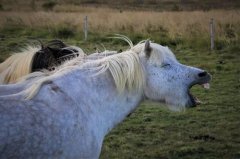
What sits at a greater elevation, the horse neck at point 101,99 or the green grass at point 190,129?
the horse neck at point 101,99

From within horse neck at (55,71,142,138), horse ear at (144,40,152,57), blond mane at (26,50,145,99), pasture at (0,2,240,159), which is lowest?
pasture at (0,2,240,159)

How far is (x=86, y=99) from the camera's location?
3.05 metres

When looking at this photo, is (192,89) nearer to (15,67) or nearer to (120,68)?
(15,67)

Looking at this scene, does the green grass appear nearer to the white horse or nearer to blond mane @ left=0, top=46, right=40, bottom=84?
the white horse

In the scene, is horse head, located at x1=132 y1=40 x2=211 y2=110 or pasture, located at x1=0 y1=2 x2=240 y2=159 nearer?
horse head, located at x1=132 y1=40 x2=211 y2=110

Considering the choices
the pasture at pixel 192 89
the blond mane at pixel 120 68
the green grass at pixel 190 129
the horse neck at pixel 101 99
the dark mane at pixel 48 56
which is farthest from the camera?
the pasture at pixel 192 89

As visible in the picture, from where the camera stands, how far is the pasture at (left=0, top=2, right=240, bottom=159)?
6.18 m

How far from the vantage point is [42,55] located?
4512mm

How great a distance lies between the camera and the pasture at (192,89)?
6184 millimetres

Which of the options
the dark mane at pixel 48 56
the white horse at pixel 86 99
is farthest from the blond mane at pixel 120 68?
the dark mane at pixel 48 56

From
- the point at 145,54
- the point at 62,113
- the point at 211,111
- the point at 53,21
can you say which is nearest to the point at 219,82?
the point at 211,111

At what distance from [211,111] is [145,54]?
5.09 m

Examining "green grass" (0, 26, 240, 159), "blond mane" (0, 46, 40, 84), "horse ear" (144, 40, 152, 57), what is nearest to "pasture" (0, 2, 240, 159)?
"green grass" (0, 26, 240, 159)

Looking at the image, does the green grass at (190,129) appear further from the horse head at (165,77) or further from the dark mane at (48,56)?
the dark mane at (48,56)
